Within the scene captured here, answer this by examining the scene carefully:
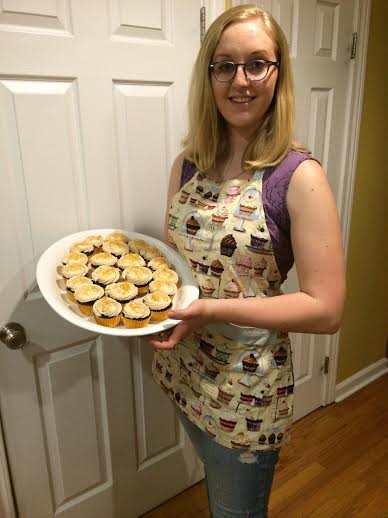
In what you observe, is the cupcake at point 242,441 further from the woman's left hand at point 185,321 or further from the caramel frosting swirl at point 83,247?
the caramel frosting swirl at point 83,247

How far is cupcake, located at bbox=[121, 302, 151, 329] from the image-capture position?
1037 mm

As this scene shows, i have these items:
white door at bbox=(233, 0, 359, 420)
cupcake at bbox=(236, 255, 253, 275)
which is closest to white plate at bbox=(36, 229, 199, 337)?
cupcake at bbox=(236, 255, 253, 275)

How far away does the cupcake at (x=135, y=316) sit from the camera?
1.04 meters

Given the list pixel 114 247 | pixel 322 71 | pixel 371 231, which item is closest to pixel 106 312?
pixel 114 247

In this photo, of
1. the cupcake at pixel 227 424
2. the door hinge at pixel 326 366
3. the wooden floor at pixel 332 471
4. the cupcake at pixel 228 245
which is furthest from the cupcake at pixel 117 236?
the door hinge at pixel 326 366

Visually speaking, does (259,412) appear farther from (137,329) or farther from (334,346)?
(334,346)

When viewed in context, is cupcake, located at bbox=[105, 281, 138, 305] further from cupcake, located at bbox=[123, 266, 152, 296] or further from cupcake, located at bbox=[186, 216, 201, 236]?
cupcake, located at bbox=[186, 216, 201, 236]

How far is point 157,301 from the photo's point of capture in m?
1.06

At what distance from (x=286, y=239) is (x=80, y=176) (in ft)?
1.98

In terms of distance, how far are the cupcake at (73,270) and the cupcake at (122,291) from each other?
76 millimetres

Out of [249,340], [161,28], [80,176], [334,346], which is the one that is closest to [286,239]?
[249,340]

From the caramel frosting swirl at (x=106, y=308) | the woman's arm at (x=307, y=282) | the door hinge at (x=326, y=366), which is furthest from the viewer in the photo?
the door hinge at (x=326, y=366)

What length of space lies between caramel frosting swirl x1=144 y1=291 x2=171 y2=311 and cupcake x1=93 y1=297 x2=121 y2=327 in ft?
0.24

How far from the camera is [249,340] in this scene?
107cm
